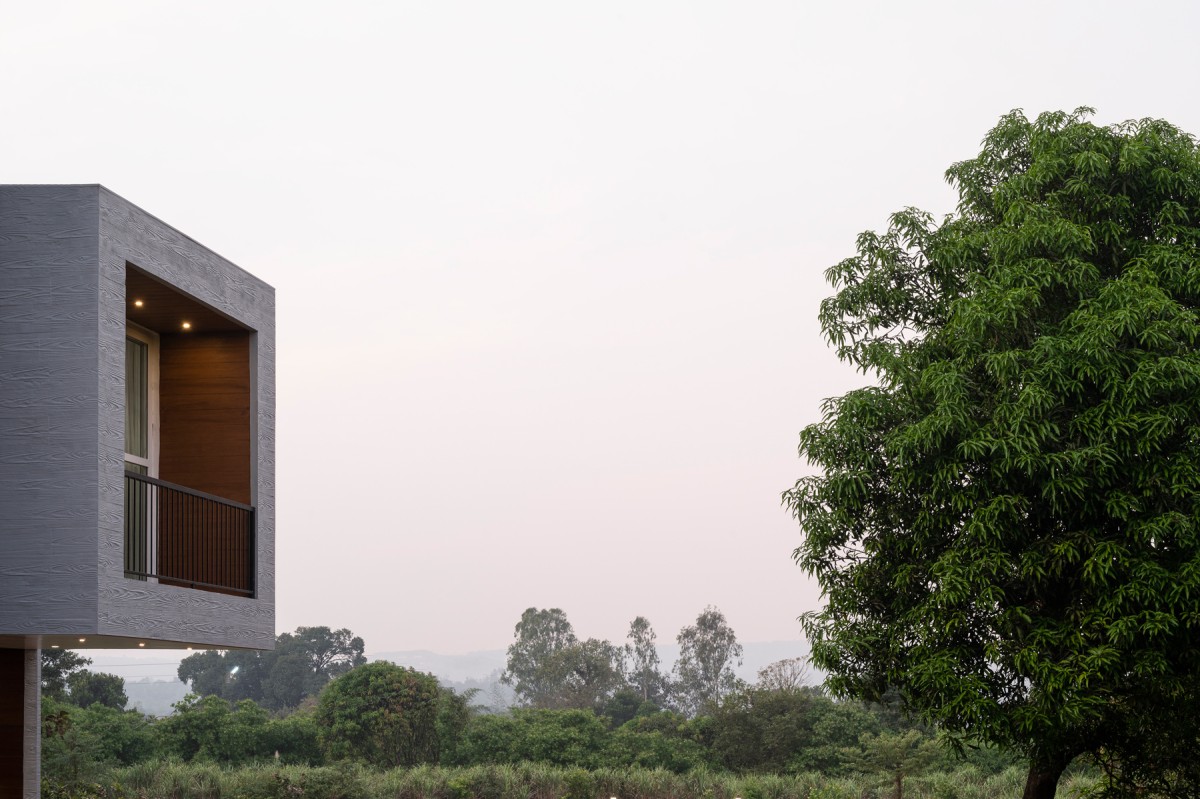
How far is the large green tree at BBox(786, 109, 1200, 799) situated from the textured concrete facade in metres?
5.27

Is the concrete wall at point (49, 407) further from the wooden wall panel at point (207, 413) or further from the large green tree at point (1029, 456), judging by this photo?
the large green tree at point (1029, 456)

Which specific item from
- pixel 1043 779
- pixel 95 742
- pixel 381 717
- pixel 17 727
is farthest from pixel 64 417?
pixel 381 717

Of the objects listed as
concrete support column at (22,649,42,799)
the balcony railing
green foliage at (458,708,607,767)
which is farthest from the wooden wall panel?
green foliage at (458,708,607,767)

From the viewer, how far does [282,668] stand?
52.4 metres

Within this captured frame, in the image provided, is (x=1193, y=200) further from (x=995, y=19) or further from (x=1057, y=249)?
(x=995, y=19)

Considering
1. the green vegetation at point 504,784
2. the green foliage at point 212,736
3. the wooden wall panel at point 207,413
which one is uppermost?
the wooden wall panel at point 207,413

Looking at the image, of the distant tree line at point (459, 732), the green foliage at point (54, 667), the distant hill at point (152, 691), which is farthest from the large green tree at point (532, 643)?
the distant hill at point (152, 691)

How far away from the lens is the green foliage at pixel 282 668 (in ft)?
172

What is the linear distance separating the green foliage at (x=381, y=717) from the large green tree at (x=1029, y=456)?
57.8 feet

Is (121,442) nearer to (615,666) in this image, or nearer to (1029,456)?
(1029,456)

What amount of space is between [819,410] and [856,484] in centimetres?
74

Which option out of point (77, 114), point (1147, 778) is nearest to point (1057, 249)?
point (1147, 778)

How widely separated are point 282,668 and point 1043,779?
1788 inches

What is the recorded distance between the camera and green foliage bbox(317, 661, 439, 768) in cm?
2658
